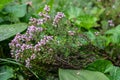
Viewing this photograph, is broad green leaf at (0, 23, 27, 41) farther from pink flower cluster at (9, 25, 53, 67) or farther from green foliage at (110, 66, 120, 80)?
green foliage at (110, 66, 120, 80)

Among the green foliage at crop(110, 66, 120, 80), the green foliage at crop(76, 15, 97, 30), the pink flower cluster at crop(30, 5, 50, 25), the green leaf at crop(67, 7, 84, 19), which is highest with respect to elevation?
the pink flower cluster at crop(30, 5, 50, 25)

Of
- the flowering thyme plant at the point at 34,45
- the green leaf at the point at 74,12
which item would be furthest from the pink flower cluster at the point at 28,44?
the green leaf at the point at 74,12

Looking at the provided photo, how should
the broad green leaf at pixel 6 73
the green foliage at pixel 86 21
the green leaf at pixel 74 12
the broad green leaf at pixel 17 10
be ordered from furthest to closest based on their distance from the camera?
the green leaf at pixel 74 12, the green foliage at pixel 86 21, the broad green leaf at pixel 17 10, the broad green leaf at pixel 6 73

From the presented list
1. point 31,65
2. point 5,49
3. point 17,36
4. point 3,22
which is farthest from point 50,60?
point 3,22

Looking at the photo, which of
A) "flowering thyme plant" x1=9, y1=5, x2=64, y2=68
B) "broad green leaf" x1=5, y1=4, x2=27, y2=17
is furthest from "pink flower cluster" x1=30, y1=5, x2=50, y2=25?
"broad green leaf" x1=5, y1=4, x2=27, y2=17

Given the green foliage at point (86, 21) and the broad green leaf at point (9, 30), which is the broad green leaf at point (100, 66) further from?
the green foliage at point (86, 21)

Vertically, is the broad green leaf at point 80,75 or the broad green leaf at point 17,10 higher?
Answer: the broad green leaf at point 17,10
